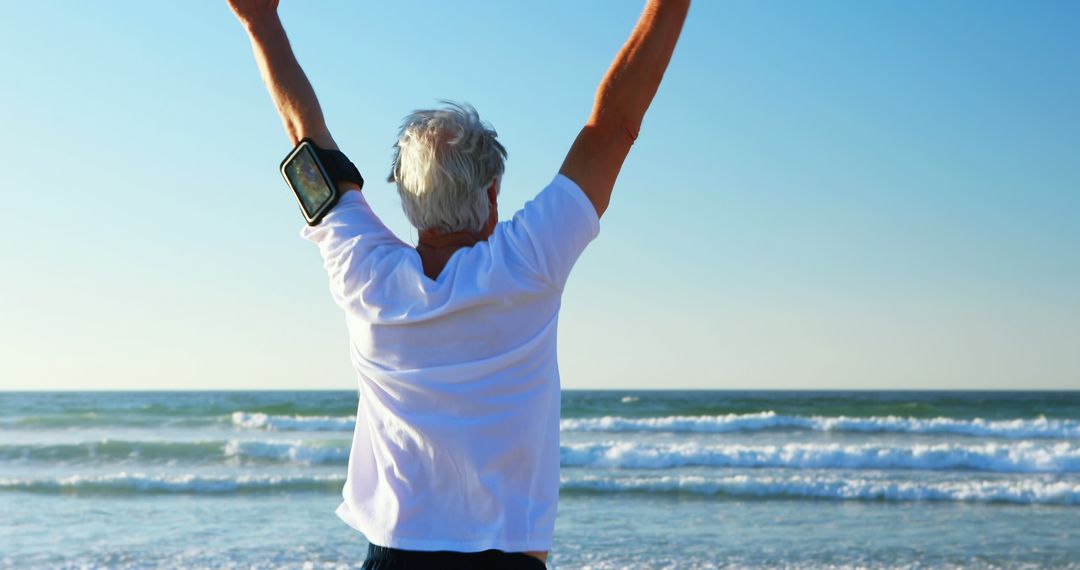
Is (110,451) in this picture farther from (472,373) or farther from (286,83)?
(472,373)

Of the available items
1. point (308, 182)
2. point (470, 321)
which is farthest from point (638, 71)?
point (308, 182)

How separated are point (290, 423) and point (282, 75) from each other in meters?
20.1

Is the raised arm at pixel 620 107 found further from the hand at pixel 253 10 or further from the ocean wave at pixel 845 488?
the ocean wave at pixel 845 488

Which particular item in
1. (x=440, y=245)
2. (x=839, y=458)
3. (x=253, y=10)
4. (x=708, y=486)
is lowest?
(x=708, y=486)

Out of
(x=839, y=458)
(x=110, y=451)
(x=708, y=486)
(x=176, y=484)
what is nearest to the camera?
(x=708, y=486)

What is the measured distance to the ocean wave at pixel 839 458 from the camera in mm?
13258

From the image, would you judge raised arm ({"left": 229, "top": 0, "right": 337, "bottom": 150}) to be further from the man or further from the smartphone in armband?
the man

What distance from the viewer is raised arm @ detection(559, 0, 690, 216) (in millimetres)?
1223

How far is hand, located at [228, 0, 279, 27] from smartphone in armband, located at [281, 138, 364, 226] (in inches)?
9.4

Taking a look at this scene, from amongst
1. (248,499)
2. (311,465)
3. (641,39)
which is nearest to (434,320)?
(641,39)

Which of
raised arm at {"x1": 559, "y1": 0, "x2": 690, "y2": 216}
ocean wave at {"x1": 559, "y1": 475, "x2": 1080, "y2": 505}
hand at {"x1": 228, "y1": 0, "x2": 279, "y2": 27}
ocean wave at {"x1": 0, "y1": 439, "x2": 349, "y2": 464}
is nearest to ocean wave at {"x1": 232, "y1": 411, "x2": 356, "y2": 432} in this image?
ocean wave at {"x1": 0, "y1": 439, "x2": 349, "y2": 464}

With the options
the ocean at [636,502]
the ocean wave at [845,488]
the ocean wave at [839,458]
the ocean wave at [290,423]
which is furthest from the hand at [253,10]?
the ocean wave at [290,423]

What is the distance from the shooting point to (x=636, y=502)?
396 inches

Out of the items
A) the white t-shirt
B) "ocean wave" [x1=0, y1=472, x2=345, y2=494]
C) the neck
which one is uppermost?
the neck
